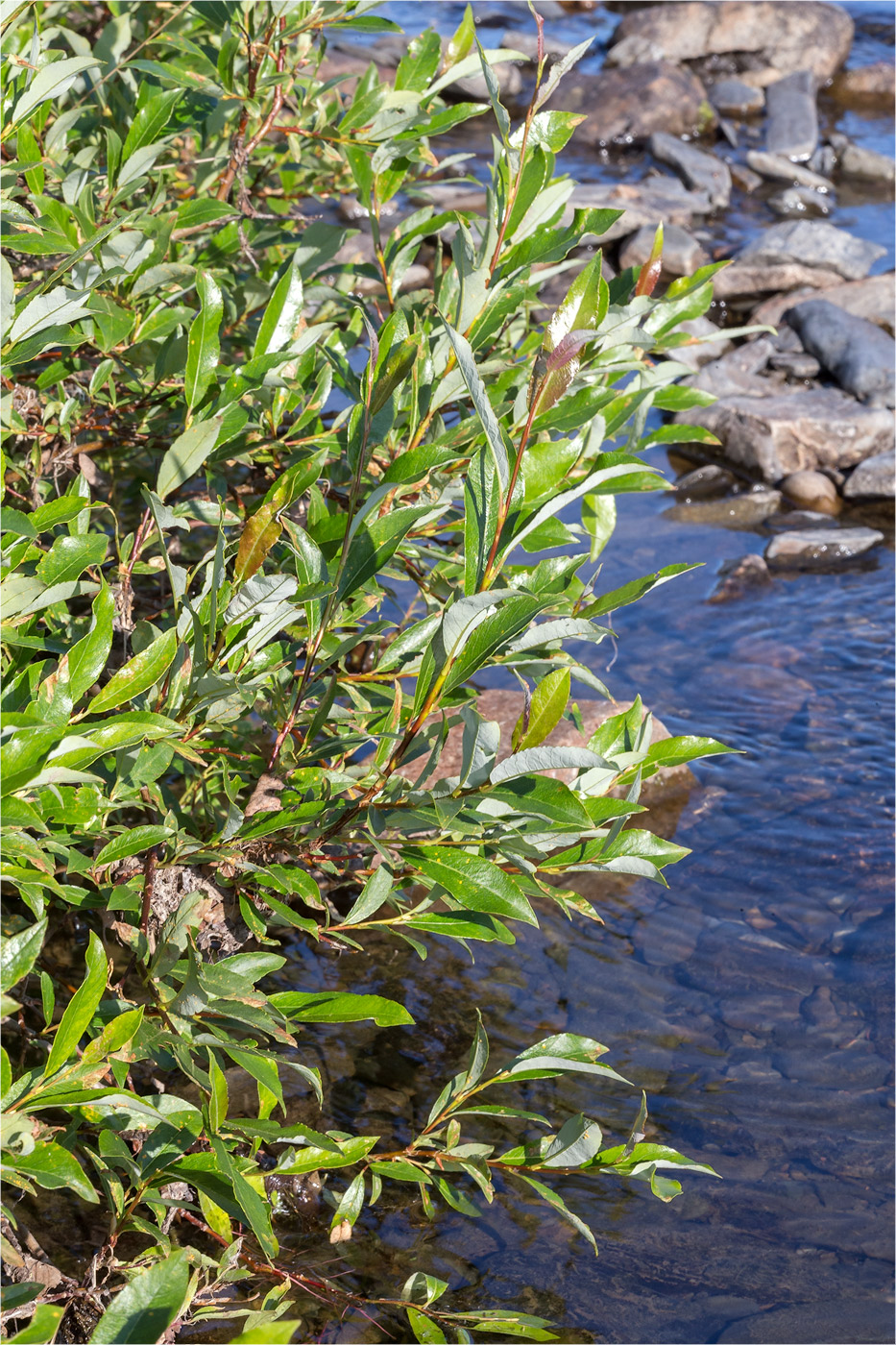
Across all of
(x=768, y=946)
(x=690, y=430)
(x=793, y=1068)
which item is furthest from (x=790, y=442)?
(x=690, y=430)

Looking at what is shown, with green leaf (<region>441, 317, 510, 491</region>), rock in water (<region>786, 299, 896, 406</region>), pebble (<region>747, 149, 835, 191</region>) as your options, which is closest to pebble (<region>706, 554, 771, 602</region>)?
rock in water (<region>786, 299, 896, 406</region>)

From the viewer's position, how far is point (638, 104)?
1458cm

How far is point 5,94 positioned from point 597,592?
5012 millimetres

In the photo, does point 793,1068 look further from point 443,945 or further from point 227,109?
point 227,109

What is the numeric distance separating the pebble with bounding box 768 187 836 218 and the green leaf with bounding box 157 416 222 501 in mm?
12801

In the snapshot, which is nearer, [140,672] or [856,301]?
[140,672]

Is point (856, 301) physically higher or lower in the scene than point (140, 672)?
lower

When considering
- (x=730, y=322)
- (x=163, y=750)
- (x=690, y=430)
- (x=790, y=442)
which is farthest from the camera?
(x=730, y=322)

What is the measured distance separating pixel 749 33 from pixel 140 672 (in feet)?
62.0

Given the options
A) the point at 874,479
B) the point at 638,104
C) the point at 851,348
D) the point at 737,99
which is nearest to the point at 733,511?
the point at 874,479

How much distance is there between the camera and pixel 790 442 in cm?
809

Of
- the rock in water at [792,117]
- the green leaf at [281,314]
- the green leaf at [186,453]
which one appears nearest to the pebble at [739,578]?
the green leaf at [281,314]

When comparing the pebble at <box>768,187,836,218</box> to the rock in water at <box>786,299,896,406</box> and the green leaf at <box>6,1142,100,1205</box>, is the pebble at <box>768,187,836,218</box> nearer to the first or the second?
the rock in water at <box>786,299,896,406</box>

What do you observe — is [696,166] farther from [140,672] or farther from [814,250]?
[140,672]
